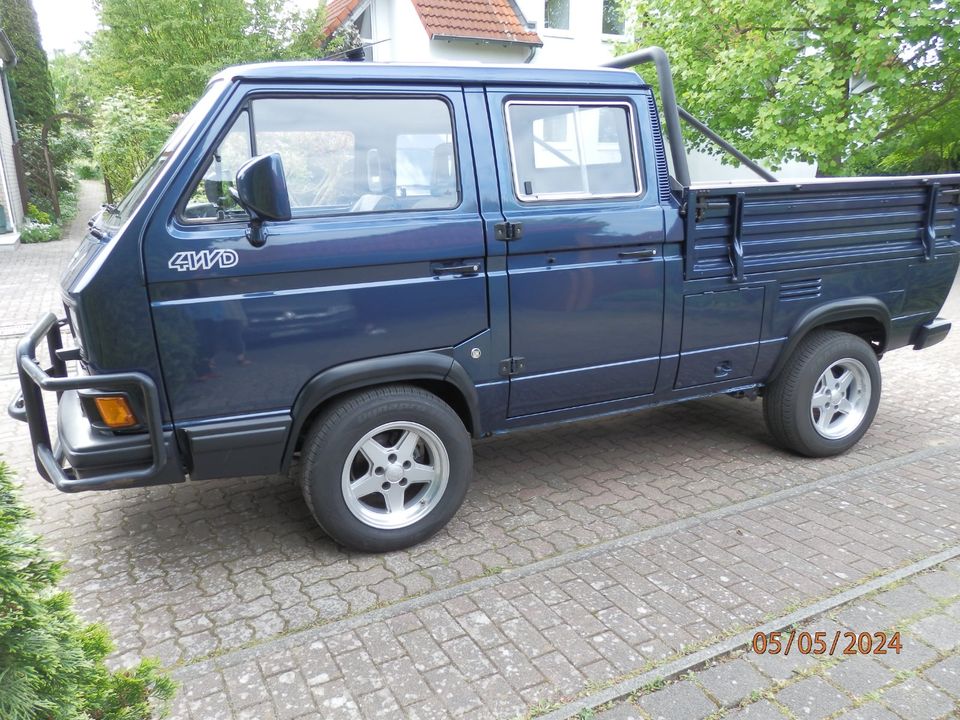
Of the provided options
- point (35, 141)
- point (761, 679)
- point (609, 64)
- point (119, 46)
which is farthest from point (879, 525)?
point (35, 141)

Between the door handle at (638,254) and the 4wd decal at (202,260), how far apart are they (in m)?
1.96

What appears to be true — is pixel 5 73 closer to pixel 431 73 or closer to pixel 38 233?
pixel 38 233

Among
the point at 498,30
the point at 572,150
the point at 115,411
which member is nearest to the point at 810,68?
the point at 572,150

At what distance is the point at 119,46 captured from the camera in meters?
16.0

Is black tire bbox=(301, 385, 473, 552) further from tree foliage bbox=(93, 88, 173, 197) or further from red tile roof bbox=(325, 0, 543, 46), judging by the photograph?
red tile roof bbox=(325, 0, 543, 46)

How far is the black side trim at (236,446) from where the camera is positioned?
3.16 m

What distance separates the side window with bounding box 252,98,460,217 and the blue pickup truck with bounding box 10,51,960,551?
0.4 inches

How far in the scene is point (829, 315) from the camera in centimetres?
454

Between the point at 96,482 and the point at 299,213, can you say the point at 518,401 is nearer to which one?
the point at 299,213

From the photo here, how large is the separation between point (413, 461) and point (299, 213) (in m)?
1.30

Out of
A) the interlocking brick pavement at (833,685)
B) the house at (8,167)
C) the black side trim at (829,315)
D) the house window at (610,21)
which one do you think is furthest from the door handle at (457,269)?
the house window at (610,21)

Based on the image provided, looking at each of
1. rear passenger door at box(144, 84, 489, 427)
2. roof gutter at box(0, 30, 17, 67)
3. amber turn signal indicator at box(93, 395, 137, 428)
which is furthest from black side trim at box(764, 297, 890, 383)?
roof gutter at box(0, 30, 17, 67)

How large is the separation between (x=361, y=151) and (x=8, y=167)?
1758 centimetres
